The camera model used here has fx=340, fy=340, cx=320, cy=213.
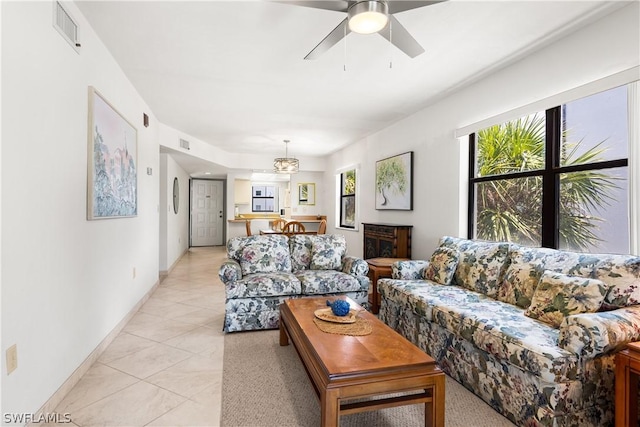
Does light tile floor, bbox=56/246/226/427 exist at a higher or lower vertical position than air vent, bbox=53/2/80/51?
lower

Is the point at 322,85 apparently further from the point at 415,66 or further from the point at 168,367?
the point at 168,367

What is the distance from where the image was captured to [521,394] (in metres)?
1.81

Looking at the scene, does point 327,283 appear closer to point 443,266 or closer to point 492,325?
point 443,266

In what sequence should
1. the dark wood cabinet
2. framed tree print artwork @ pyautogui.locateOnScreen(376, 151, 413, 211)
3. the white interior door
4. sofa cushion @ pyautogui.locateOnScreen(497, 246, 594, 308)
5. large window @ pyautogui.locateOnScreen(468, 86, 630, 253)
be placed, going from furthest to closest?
1. the white interior door
2. framed tree print artwork @ pyautogui.locateOnScreen(376, 151, 413, 211)
3. the dark wood cabinet
4. large window @ pyautogui.locateOnScreen(468, 86, 630, 253)
5. sofa cushion @ pyautogui.locateOnScreen(497, 246, 594, 308)

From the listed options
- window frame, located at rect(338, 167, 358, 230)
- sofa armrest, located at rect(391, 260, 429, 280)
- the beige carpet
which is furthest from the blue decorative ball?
window frame, located at rect(338, 167, 358, 230)

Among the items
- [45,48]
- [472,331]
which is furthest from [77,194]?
[472,331]

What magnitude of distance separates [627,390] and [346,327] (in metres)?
1.39

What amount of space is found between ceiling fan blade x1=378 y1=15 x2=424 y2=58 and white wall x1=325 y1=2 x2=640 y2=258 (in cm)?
127

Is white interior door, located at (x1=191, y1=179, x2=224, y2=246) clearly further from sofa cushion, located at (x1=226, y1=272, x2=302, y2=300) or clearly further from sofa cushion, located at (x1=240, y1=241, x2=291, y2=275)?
sofa cushion, located at (x1=226, y1=272, x2=302, y2=300)

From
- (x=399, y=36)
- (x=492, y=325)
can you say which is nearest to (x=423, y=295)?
(x=492, y=325)

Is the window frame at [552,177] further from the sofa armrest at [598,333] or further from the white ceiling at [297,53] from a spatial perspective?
the sofa armrest at [598,333]

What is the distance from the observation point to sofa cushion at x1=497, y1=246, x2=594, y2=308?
2.22m

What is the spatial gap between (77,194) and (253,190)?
→ 7369 mm

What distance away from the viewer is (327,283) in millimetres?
3449
